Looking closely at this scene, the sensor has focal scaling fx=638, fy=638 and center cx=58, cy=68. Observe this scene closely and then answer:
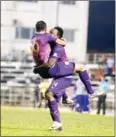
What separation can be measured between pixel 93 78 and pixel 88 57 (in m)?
7.28

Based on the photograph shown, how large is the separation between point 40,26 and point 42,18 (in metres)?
39.4

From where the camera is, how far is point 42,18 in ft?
166

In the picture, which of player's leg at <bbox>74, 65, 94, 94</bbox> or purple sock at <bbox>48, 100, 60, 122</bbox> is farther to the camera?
player's leg at <bbox>74, 65, 94, 94</bbox>

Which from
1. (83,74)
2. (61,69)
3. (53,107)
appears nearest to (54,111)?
(53,107)

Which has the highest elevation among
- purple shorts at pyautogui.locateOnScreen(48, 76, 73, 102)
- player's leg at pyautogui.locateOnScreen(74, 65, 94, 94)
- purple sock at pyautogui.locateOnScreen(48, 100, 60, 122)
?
player's leg at pyautogui.locateOnScreen(74, 65, 94, 94)

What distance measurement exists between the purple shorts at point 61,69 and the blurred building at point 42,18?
122 ft

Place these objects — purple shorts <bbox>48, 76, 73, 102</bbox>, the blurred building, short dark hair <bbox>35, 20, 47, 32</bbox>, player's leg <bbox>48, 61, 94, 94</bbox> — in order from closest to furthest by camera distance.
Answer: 1. short dark hair <bbox>35, 20, 47, 32</bbox>
2. player's leg <bbox>48, 61, 94, 94</bbox>
3. purple shorts <bbox>48, 76, 73, 102</bbox>
4. the blurred building

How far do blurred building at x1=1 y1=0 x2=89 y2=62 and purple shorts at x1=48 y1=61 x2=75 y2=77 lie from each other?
122ft

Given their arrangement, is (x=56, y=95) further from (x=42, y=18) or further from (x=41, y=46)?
(x=42, y=18)

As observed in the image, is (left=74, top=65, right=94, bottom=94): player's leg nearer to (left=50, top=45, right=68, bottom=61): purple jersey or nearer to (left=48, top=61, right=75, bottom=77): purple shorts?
(left=48, top=61, right=75, bottom=77): purple shorts

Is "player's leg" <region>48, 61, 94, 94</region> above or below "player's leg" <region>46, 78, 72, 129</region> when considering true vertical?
above

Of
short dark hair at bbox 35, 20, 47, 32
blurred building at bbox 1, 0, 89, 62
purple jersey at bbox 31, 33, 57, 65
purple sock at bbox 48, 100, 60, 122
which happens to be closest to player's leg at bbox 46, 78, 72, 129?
purple sock at bbox 48, 100, 60, 122

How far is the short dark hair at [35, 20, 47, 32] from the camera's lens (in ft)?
37.4

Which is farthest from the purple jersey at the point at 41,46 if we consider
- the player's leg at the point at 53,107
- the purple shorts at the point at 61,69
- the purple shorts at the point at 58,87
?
the player's leg at the point at 53,107
